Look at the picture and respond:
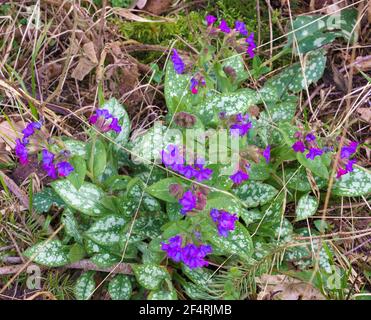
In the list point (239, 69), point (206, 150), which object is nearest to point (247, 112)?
point (239, 69)

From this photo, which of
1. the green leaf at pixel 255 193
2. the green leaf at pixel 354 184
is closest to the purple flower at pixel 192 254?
the green leaf at pixel 255 193

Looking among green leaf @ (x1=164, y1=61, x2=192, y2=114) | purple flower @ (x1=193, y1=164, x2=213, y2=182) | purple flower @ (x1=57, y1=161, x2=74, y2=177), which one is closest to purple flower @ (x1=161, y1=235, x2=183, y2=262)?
purple flower @ (x1=193, y1=164, x2=213, y2=182)

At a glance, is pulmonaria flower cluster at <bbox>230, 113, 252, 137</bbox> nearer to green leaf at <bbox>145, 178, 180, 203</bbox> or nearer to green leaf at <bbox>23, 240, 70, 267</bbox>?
green leaf at <bbox>145, 178, 180, 203</bbox>

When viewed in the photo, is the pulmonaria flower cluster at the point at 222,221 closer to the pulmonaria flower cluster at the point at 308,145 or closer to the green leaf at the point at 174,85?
the pulmonaria flower cluster at the point at 308,145

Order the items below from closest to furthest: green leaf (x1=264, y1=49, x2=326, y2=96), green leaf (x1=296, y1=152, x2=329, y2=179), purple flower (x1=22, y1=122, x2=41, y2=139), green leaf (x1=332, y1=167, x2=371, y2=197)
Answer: purple flower (x1=22, y1=122, x2=41, y2=139), green leaf (x1=296, y1=152, x2=329, y2=179), green leaf (x1=332, y1=167, x2=371, y2=197), green leaf (x1=264, y1=49, x2=326, y2=96)

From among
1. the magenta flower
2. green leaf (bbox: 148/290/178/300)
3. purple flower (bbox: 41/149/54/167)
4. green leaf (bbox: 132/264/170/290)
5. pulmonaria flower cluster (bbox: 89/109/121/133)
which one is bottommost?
green leaf (bbox: 148/290/178/300)

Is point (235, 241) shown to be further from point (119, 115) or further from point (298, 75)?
point (298, 75)

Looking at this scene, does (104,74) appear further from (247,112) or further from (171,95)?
(247,112)
